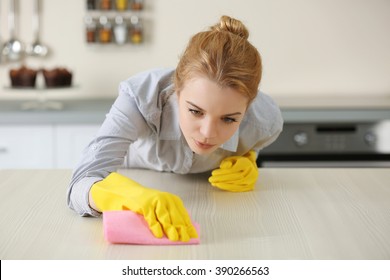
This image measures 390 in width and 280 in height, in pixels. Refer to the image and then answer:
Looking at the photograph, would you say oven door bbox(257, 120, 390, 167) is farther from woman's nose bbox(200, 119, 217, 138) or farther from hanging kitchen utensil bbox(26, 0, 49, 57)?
woman's nose bbox(200, 119, 217, 138)

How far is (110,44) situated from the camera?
3.13m

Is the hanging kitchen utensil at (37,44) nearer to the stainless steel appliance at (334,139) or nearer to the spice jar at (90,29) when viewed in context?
the spice jar at (90,29)

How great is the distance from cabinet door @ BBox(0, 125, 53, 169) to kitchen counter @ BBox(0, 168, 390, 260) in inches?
38.2

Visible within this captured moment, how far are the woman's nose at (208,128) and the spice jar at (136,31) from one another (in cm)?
175

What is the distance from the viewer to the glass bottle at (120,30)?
10.0 ft

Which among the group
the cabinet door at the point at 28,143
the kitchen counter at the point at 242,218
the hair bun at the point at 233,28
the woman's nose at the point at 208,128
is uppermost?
the hair bun at the point at 233,28

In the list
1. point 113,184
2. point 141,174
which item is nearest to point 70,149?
point 141,174

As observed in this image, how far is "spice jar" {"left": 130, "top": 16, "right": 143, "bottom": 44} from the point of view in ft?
10.0

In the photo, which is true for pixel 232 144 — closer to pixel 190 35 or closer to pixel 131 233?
pixel 131 233

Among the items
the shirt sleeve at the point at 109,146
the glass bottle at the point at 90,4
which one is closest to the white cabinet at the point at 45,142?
the glass bottle at the point at 90,4

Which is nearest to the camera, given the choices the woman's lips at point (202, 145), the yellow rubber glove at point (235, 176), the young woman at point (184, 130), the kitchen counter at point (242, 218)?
the kitchen counter at point (242, 218)

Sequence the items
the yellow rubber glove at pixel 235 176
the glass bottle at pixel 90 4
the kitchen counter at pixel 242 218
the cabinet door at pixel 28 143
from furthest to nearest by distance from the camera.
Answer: the glass bottle at pixel 90 4 < the cabinet door at pixel 28 143 < the yellow rubber glove at pixel 235 176 < the kitchen counter at pixel 242 218

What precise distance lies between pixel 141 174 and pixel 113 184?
0.38 m

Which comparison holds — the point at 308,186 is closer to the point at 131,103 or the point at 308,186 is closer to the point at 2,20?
the point at 131,103
